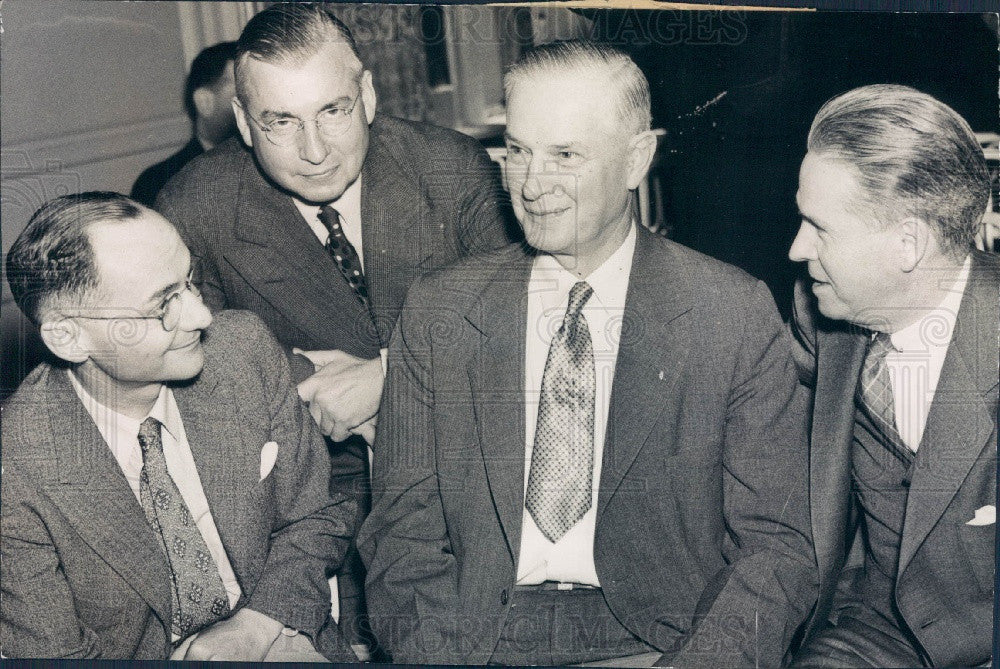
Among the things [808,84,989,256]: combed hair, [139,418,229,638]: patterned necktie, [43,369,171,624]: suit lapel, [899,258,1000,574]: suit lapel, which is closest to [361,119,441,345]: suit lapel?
[139,418,229,638]: patterned necktie

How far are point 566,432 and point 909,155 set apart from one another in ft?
3.61

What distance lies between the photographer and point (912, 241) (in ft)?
8.02

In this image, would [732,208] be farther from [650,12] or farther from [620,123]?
[650,12]

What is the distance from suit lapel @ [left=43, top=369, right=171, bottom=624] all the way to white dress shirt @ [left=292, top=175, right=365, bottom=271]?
2.45 ft

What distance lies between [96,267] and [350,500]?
88cm

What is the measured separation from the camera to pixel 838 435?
8.20 feet

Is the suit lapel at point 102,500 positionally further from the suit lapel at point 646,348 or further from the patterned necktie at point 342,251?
the suit lapel at point 646,348

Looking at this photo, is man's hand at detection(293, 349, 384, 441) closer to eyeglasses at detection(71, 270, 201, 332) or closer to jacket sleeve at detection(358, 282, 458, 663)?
jacket sleeve at detection(358, 282, 458, 663)

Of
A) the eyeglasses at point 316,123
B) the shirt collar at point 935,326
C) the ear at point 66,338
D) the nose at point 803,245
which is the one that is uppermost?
the eyeglasses at point 316,123

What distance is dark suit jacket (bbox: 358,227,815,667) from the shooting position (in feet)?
8.06

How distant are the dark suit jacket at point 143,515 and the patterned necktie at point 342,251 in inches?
10.4

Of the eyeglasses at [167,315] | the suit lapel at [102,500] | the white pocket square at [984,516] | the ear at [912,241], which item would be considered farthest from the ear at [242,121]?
the white pocket square at [984,516]

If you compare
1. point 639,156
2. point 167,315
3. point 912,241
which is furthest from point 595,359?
point 167,315

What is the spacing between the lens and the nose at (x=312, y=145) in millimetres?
2484
